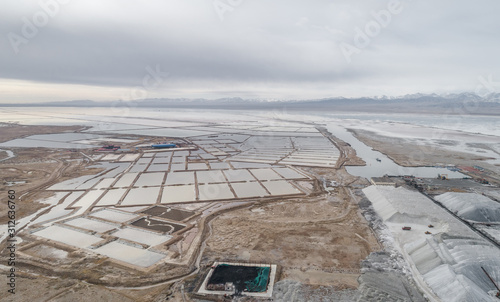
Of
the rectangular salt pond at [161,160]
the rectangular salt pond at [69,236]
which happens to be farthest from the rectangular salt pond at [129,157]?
the rectangular salt pond at [69,236]

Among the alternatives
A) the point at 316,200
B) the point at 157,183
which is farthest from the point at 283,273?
the point at 157,183

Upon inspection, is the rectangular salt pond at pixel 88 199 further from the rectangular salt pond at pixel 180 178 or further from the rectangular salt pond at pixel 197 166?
the rectangular salt pond at pixel 197 166

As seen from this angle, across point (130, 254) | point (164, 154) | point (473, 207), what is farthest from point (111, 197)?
point (473, 207)

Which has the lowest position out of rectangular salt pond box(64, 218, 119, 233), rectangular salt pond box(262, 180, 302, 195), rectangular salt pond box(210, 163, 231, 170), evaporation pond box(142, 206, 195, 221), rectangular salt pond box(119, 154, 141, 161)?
rectangular salt pond box(119, 154, 141, 161)

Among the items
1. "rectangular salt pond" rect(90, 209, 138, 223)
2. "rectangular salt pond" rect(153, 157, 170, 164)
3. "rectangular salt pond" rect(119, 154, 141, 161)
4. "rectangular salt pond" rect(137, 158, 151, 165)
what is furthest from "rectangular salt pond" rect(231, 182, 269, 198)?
"rectangular salt pond" rect(119, 154, 141, 161)

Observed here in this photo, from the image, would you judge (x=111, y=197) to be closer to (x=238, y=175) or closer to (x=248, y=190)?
(x=248, y=190)

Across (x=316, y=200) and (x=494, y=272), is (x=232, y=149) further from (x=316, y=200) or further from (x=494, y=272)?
(x=494, y=272)

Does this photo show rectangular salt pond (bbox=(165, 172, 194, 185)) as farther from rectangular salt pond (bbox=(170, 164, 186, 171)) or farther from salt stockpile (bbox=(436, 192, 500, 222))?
salt stockpile (bbox=(436, 192, 500, 222))
